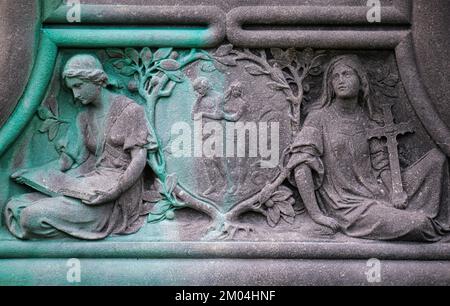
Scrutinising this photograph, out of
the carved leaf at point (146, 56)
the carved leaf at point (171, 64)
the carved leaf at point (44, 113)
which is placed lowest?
the carved leaf at point (44, 113)

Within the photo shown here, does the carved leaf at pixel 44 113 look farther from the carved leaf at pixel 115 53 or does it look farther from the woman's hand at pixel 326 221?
the woman's hand at pixel 326 221

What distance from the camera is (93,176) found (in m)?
5.66

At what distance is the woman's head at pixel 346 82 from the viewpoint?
564 cm

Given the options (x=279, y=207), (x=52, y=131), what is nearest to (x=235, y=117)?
(x=279, y=207)

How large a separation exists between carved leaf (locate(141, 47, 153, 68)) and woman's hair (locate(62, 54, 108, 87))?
0.24 meters

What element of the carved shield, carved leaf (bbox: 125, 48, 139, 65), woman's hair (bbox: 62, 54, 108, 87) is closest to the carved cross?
the carved shield

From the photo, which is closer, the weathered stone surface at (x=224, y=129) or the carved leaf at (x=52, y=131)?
the weathered stone surface at (x=224, y=129)

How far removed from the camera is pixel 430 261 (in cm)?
561

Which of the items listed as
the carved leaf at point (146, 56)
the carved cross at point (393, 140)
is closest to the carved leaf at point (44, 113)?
the carved leaf at point (146, 56)

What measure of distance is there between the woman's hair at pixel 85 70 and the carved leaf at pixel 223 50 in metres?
0.67

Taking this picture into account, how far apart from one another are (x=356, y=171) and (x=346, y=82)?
20.4 inches

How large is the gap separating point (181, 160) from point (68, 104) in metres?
0.75

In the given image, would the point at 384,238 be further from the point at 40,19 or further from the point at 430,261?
the point at 40,19

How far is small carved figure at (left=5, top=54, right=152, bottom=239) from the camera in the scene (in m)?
5.58
